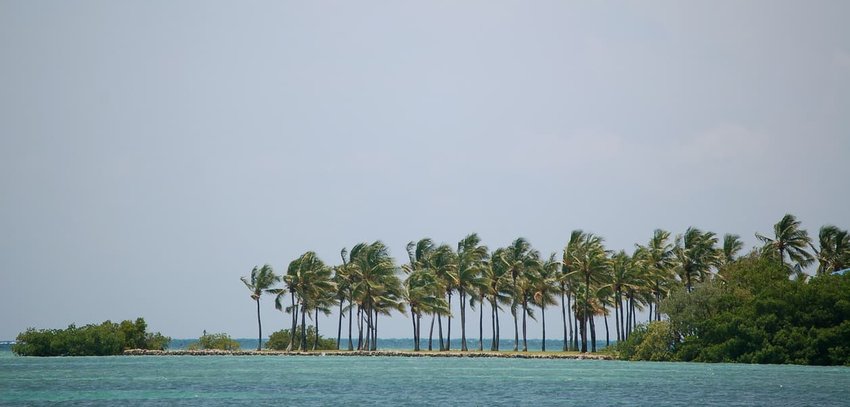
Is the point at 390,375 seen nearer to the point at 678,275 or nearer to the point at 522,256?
the point at 522,256

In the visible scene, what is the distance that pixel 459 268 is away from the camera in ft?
354

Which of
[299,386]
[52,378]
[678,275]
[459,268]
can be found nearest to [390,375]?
[299,386]

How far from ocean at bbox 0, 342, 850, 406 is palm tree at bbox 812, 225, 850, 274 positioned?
3326 centimetres

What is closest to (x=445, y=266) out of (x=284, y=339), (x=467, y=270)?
(x=467, y=270)

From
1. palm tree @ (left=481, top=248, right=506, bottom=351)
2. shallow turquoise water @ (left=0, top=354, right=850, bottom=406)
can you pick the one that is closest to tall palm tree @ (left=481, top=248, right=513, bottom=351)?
palm tree @ (left=481, top=248, right=506, bottom=351)

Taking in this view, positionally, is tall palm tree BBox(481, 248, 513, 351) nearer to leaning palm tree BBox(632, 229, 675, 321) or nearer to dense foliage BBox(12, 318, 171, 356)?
leaning palm tree BBox(632, 229, 675, 321)

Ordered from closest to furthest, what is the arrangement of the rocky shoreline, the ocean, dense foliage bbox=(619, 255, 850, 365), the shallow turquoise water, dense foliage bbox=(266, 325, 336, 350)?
1. the ocean
2. the shallow turquoise water
3. dense foliage bbox=(619, 255, 850, 365)
4. the rocky shoreline
5. dense foliage bbox=(266, 325, 336, 350)

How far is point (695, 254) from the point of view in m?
102

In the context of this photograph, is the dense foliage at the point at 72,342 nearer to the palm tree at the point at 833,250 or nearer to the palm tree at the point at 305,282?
the palm tree at the point at 305,282

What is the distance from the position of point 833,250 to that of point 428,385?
65365mm

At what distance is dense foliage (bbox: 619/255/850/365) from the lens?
245 feet

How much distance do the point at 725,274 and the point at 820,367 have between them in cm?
2508

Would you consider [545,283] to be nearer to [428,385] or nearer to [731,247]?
[731,247]

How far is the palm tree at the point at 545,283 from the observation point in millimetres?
107938
